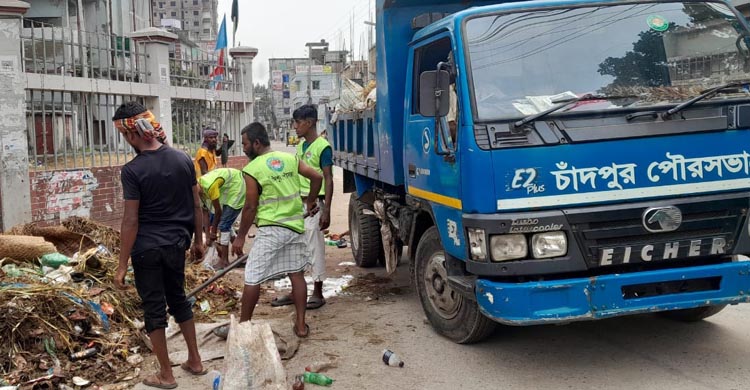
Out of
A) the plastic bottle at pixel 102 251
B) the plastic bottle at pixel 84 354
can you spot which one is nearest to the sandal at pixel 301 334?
the plastic bottle at pixel 84 354

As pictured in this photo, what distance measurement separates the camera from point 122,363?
173 inches

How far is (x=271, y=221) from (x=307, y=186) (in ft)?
4.07

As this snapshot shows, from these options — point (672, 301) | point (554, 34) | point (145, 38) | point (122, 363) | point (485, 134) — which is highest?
point (145, 38)

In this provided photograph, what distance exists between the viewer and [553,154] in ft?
11.8

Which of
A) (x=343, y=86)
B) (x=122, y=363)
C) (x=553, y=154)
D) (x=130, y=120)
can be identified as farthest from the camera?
(x=343, y=86)

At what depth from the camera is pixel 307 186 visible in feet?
19.5

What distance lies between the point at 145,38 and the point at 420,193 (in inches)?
282

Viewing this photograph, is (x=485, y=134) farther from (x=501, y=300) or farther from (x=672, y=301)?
(x=672, y=301)

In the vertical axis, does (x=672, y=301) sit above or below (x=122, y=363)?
above

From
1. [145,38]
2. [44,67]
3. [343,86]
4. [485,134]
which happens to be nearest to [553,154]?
[485,134]

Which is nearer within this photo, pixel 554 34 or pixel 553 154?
pixel 553 154

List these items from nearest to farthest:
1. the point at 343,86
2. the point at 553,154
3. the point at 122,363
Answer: the point at 553,154 < the point at 122,363 < the point at 343,86

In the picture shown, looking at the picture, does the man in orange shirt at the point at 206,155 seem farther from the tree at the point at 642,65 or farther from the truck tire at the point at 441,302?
the tree at the point at 642,65

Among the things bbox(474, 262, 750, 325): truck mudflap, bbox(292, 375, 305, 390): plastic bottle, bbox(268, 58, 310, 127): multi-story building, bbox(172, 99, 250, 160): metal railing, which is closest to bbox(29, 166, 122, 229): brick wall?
bbox(172, 99, 250, 160): metal railing
